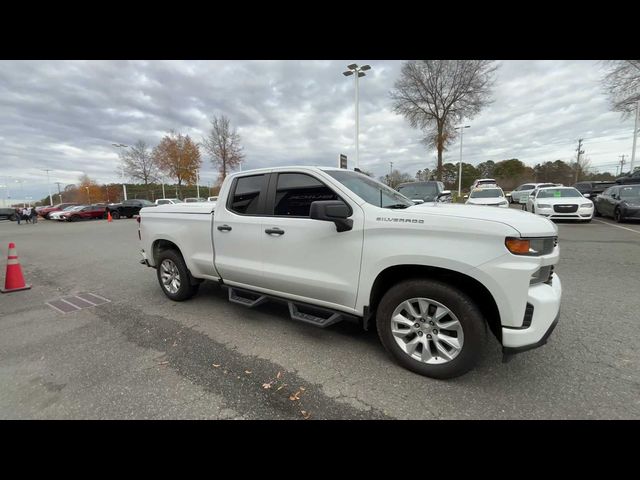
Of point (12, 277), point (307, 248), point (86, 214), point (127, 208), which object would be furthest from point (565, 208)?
point (86, 214)

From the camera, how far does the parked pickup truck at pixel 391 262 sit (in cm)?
226

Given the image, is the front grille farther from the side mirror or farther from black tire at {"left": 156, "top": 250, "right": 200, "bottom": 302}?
black tire at {"left": 156, "top": 250, "right": 200, "bottom": 302}

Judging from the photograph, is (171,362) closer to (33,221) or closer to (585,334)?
(585,334)

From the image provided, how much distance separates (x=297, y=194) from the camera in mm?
3363

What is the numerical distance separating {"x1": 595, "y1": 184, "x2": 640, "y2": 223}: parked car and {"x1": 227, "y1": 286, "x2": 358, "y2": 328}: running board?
48.8 feet

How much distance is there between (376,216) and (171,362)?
2.45 meters

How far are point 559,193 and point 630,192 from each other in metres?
2.64

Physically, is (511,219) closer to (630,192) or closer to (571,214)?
(571,214)

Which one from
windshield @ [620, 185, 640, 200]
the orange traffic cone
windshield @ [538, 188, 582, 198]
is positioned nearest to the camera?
the orange traffic cone

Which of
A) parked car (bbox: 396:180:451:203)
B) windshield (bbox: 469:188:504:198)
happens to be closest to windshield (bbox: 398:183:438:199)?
parked car (bbox: 396:180:451:203)

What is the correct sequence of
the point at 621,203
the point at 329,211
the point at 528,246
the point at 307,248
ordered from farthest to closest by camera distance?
1. the point at 621,203
2. the point at 307,248
3. the point at 329,211
4. the point at 528,246

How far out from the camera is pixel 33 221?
→ 28.1 meters

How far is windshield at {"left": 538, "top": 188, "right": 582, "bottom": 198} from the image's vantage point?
511 inches
